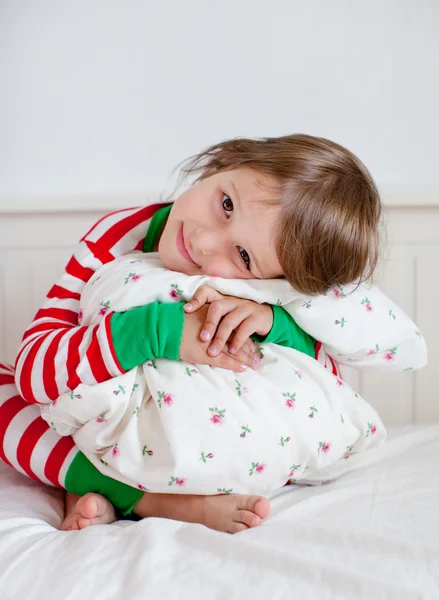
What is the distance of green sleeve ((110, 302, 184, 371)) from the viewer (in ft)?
2.77

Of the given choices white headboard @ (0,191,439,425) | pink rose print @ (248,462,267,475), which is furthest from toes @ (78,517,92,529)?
white headboard @ (0,191,439,425)

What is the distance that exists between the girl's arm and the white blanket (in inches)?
0.9

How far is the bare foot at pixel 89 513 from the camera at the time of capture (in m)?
0.83

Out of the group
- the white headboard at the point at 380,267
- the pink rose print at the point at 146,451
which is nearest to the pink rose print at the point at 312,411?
the pink rose print at the point at 146,451

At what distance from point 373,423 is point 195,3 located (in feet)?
3.13

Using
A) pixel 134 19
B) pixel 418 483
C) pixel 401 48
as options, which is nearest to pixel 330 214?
pixel 418 483

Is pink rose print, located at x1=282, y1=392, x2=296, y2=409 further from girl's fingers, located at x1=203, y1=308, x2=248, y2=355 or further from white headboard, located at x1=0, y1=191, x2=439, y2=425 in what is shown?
white headboard, located at x1=0, y1=191, x2=439, y2=425

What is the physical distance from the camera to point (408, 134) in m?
1.38

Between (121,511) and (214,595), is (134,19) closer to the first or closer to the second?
(121,511)

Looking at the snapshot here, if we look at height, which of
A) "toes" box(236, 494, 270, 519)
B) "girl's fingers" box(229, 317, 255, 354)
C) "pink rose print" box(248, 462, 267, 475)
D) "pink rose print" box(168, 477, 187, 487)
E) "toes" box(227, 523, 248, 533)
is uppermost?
"girl's fingers" box(229, 317, 255, 354)

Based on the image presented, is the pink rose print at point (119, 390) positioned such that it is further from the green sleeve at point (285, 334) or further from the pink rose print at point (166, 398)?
the green sleeve at point (285, 334)

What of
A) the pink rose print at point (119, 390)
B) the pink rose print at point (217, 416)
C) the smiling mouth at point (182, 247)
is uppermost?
the smiling mouth at point (182, 247)

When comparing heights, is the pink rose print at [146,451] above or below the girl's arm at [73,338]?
below

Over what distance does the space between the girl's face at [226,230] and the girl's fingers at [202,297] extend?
0.13 ft
